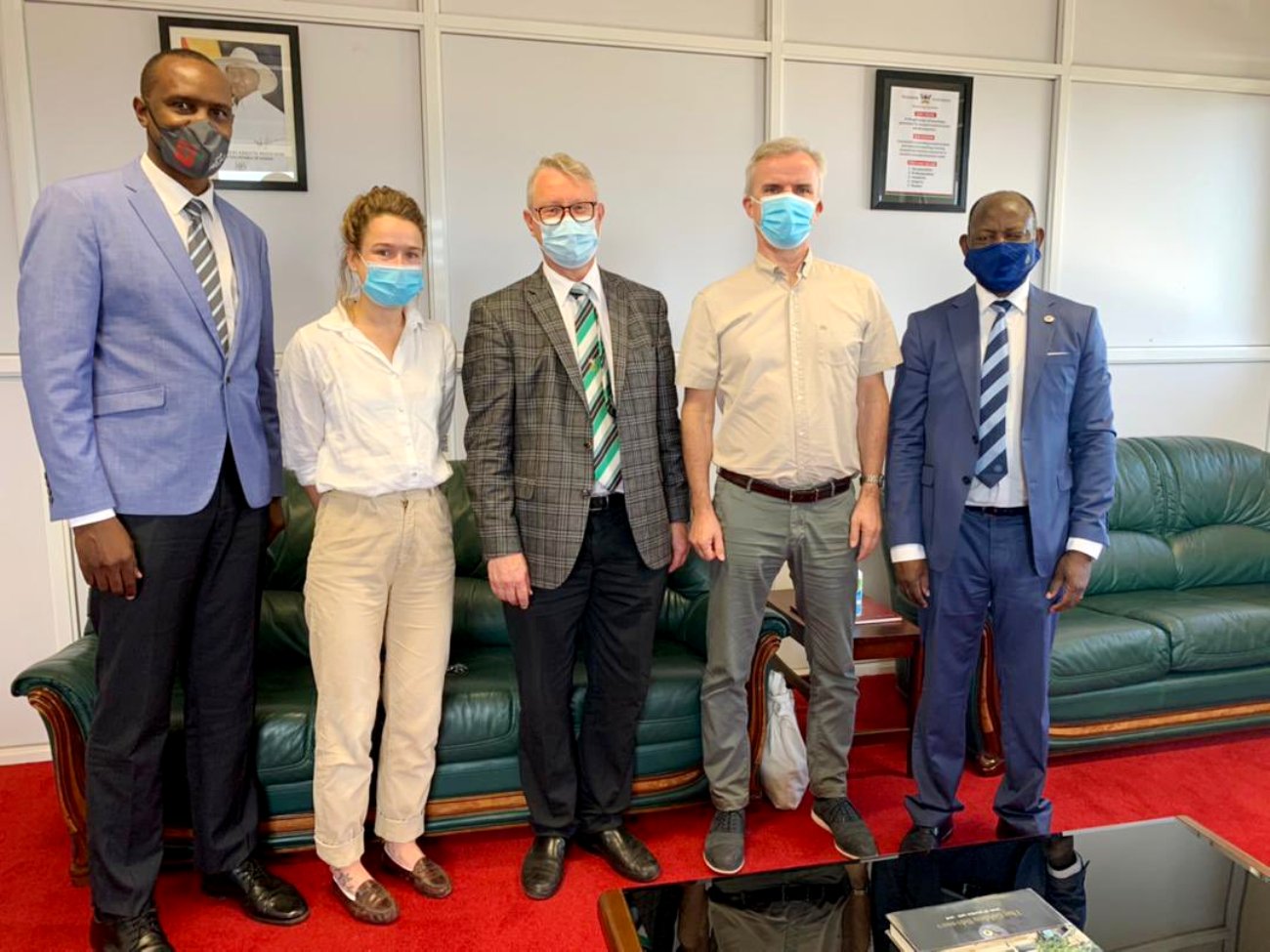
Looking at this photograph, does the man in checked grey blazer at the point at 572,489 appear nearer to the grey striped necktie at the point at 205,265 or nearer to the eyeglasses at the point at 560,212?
the eyeglasses at the point at 560,212

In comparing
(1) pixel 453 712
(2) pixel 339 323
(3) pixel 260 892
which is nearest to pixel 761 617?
(1) pixel 453 712

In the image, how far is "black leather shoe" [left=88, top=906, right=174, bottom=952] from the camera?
1.77m

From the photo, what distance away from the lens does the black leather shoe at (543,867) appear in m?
2.02

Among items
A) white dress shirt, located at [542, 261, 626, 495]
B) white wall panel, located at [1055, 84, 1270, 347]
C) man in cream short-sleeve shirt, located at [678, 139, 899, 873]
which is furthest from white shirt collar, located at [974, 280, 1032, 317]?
white wall panel, located at [1055, 84, 1270, 347]

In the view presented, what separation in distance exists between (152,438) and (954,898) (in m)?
1.65

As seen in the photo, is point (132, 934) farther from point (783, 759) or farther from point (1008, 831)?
point (1008, 831)

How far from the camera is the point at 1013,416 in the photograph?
2033 millimetres

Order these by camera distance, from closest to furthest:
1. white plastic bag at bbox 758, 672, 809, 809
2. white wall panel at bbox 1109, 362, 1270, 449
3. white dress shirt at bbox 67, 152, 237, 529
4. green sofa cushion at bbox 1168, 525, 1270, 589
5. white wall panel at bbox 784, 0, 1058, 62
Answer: white dress shirt at bbox 67, 152, 237, 529 < white plastic bag at bbox 758, 672, 809, 809 < white wall panel at bbox 784, 0, 1058, 62 < green sofa cushion at bbox 1168, 525, 1270, 589 < white wall panel at bbox 1109, 362, 1270, 449

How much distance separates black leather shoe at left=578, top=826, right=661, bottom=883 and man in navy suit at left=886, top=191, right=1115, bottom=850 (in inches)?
25.7

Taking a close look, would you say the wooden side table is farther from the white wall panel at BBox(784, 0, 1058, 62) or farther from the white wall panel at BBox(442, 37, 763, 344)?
the white wall panel at BBox(784, 0, 1058, 62)

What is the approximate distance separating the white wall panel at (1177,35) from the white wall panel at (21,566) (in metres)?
3.80

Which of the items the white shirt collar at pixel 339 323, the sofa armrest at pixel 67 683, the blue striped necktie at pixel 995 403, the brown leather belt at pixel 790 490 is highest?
the white shirt collar at pixel 339 323

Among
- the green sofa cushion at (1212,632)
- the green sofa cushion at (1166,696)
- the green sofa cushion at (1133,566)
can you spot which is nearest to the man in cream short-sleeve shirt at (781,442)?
the green sofa cushion at (1166,696)

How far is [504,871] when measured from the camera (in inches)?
84.0
